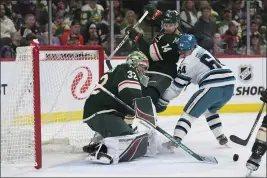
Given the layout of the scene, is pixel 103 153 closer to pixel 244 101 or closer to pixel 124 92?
pixel 124 92

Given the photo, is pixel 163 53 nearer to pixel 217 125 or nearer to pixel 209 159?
pixel 217 125

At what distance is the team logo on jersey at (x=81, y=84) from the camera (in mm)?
5617

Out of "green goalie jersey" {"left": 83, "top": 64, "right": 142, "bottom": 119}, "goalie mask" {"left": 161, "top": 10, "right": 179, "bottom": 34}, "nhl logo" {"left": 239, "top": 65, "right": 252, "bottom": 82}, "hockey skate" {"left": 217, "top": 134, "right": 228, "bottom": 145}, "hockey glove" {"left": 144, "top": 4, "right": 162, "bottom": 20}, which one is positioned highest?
"hockey glove" {"left": 144, "top": 4, "right": 162, "bottom": 20}

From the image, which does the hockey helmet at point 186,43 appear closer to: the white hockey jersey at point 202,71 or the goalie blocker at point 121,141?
the white hockey jersey at point 202,71

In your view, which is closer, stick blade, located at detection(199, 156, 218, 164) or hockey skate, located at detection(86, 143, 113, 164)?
hockey skate, located at detection(86, 143, 113, 164)

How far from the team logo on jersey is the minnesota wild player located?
592 millimetres

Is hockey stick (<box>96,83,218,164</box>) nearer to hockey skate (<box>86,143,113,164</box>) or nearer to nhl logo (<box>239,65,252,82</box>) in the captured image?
hockey skate (<box>86,143,113,164</box>)

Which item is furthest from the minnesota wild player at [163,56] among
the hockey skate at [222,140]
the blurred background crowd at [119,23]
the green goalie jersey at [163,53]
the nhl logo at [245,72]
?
the nhl logo at [245,72]

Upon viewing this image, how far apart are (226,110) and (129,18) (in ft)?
5.62

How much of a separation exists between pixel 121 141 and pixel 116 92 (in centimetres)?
37

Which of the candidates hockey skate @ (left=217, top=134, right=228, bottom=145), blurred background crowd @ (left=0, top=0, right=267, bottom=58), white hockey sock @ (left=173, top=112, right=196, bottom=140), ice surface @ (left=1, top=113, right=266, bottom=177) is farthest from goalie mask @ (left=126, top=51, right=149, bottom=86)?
blurred background crowd @ (left=0, top=0, right=267, bottom=58)

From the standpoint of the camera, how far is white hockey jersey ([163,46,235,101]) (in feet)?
15.9

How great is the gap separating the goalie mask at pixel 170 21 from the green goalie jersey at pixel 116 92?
38.4 inches

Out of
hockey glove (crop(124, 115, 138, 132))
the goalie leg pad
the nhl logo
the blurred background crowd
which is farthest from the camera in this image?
the nhl logo
